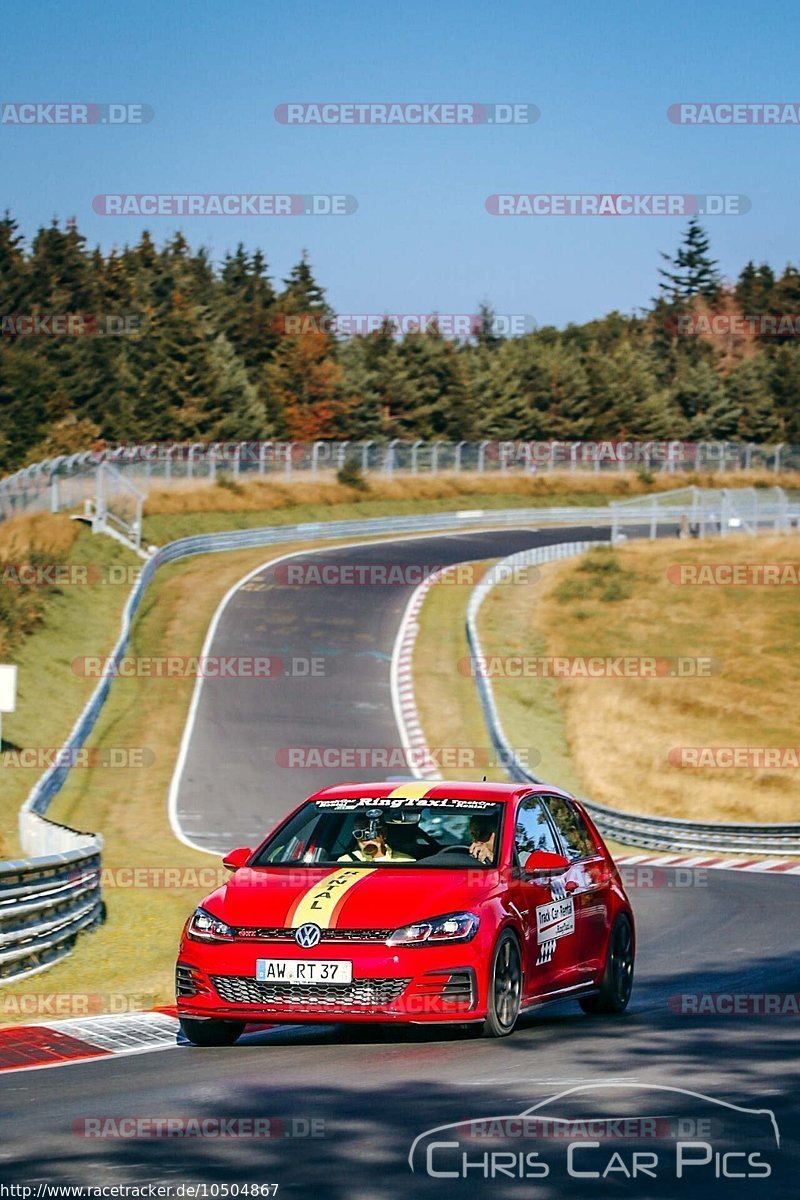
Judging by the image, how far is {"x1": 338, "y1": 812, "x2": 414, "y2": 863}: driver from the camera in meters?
10.6

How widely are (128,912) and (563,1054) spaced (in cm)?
866

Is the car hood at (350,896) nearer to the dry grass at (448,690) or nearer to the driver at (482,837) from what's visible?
the driver at (482,837)

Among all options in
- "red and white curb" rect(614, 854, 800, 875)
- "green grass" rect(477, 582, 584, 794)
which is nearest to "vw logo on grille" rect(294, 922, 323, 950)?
"red and white curb" rect(614, 854, 800, 875)

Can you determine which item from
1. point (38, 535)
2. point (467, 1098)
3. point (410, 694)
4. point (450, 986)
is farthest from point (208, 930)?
point (38, 535)

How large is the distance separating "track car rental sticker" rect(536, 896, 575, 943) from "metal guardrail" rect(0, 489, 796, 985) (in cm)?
392

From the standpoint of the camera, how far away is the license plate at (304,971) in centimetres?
935

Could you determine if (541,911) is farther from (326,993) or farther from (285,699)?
(285,699)

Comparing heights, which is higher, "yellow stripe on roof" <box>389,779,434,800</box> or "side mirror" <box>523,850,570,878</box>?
"yellow stripe on roof" <box>389,779,434,800</box>

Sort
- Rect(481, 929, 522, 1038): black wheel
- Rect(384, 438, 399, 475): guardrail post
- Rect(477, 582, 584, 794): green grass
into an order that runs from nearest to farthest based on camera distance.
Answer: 1. Rect(481, 929, 522, 1038): black wheel
2. Rect(477, 582, 584, 794): green grass
3. Rect(384, 438, 399, 475): guardrail post

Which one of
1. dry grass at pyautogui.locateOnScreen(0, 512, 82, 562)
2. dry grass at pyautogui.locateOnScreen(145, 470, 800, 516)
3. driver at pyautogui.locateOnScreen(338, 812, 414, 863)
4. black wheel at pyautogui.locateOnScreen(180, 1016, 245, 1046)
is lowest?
black wheel at pyautogui.locateOnScreen(180, 1016, 245, 1046)

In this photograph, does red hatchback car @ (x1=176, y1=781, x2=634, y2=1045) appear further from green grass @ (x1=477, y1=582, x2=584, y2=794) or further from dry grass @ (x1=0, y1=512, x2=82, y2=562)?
dry grass @ (x1=0, y1=512, x2=82, y2=562)

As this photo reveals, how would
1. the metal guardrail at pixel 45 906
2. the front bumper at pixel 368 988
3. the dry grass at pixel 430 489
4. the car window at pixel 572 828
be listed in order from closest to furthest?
the front bumper at pixel 368 988 < the car window at pixel 572 828 < the metal guardrail at pixel 45 906 < the dry grass at pixel 430 489

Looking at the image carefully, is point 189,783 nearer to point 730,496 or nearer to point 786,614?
point 786,614

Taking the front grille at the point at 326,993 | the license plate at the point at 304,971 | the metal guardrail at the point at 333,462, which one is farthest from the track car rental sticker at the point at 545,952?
the metal guardrail at the point at 333,462
